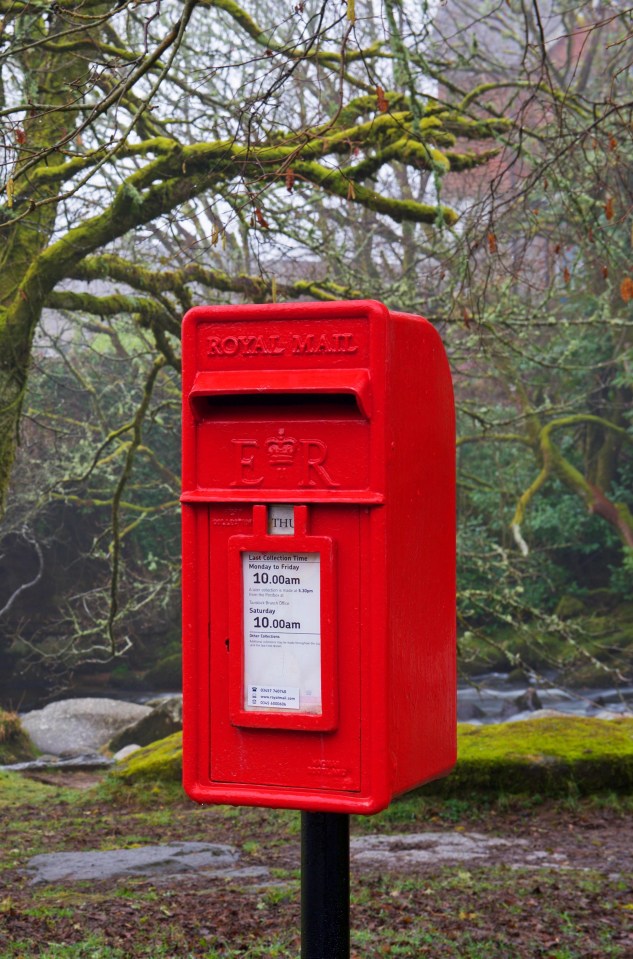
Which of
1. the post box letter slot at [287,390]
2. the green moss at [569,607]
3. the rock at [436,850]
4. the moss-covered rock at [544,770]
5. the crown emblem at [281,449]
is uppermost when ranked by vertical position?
the post box letter slot at [287,390]

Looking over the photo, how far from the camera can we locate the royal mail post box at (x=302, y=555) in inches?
99.7

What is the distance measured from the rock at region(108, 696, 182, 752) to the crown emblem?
1136 centimetres

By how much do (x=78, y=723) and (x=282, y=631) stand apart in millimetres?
14545

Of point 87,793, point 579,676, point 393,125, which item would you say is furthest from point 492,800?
point 579,676

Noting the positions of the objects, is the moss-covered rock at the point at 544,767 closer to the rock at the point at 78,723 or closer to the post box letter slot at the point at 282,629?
the post box letter slot at the point at 282,629

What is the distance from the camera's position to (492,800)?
7957mm

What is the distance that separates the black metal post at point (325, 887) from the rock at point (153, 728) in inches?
437

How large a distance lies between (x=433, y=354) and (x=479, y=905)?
3.37 metres

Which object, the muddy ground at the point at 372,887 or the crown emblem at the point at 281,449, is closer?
the crown emblem at the point at 281,449

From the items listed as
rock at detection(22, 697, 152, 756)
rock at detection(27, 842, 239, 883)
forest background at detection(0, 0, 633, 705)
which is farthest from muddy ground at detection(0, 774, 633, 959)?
rock at detection(22, 697, 152, 756)

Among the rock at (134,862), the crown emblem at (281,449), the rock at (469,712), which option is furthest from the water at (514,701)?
the crown emblem at (281,449)

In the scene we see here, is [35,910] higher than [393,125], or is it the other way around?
[393,125]

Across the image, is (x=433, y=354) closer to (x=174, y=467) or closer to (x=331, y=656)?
(x=331, y=656)

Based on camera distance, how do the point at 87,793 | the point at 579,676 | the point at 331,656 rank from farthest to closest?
1. the point at 579,676
2. the point at 87,793
3. the point at 331,656
